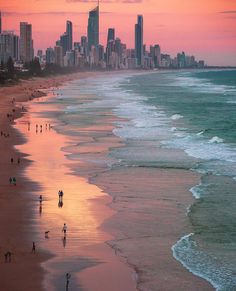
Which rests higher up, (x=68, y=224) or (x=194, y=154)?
(x=194, y=154)

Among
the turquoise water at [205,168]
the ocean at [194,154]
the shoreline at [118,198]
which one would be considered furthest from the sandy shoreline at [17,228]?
the turquoise water at [205,168]

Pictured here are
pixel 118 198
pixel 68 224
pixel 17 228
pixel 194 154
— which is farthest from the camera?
pixel 194 154

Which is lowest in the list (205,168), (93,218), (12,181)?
(93,218)

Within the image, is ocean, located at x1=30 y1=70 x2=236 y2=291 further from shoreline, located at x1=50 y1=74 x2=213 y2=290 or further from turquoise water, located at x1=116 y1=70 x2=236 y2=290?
shoreline, located at x1=50 y1=74 x2=213 y2=290

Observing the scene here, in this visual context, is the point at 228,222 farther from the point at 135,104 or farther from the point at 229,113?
the point at 135,104

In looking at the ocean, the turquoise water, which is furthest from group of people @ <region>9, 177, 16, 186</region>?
the turquoise water

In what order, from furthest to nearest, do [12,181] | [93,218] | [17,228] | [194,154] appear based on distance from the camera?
[194,154], [12,181], [93,218], [17,228]

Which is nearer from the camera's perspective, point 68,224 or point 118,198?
point 68,224

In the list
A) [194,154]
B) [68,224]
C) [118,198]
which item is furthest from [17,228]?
[194,154]

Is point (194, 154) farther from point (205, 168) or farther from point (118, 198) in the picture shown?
point (118, 198)
